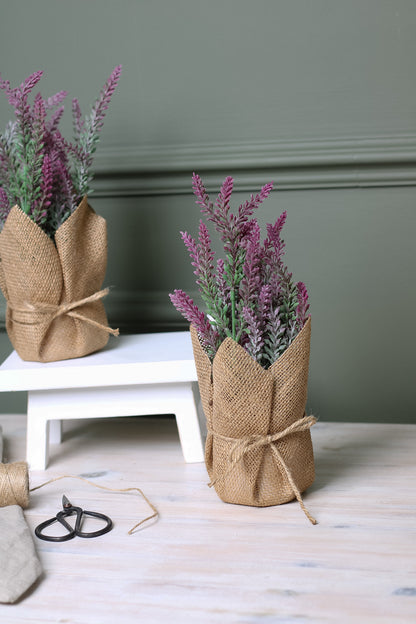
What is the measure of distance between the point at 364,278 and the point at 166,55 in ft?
1.81

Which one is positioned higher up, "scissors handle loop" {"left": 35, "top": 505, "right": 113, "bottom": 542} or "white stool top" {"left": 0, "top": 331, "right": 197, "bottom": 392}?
"white stool top" {"left": 0, "top": 331, "right": 197, "bottom": 392}

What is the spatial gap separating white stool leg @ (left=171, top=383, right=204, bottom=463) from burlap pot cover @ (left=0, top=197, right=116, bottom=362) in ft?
0.55

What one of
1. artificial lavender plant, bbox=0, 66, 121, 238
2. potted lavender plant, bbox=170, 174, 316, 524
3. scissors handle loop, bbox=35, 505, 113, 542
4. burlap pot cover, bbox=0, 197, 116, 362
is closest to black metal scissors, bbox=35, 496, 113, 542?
scissors handle loop, bbox=35, 505, 113, 542

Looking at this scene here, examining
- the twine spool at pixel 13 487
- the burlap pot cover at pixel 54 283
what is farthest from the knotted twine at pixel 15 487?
the burlap pot cover at pixel 54 283

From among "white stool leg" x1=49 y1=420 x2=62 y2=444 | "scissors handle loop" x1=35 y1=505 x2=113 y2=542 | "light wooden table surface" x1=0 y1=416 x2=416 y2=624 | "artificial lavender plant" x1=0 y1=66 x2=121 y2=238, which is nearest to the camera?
"light wooden table surface" x1=0 y1=416 x2=416 y2=624

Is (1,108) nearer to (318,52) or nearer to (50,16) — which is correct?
(50,16)

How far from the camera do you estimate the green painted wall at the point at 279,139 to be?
46.1 inches

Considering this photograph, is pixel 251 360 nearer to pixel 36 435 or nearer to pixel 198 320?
pixel 198 320

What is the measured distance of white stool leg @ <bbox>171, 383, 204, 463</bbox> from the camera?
105 centimetres

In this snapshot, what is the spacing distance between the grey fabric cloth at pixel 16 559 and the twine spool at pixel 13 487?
0.04m

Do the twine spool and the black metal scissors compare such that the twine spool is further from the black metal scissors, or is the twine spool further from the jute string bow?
the jute string bow

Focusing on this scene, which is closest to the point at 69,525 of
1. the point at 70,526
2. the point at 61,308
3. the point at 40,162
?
the point at 70,526

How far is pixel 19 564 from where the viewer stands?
0.73m

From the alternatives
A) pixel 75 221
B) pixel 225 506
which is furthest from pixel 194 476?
pixel 75 221
